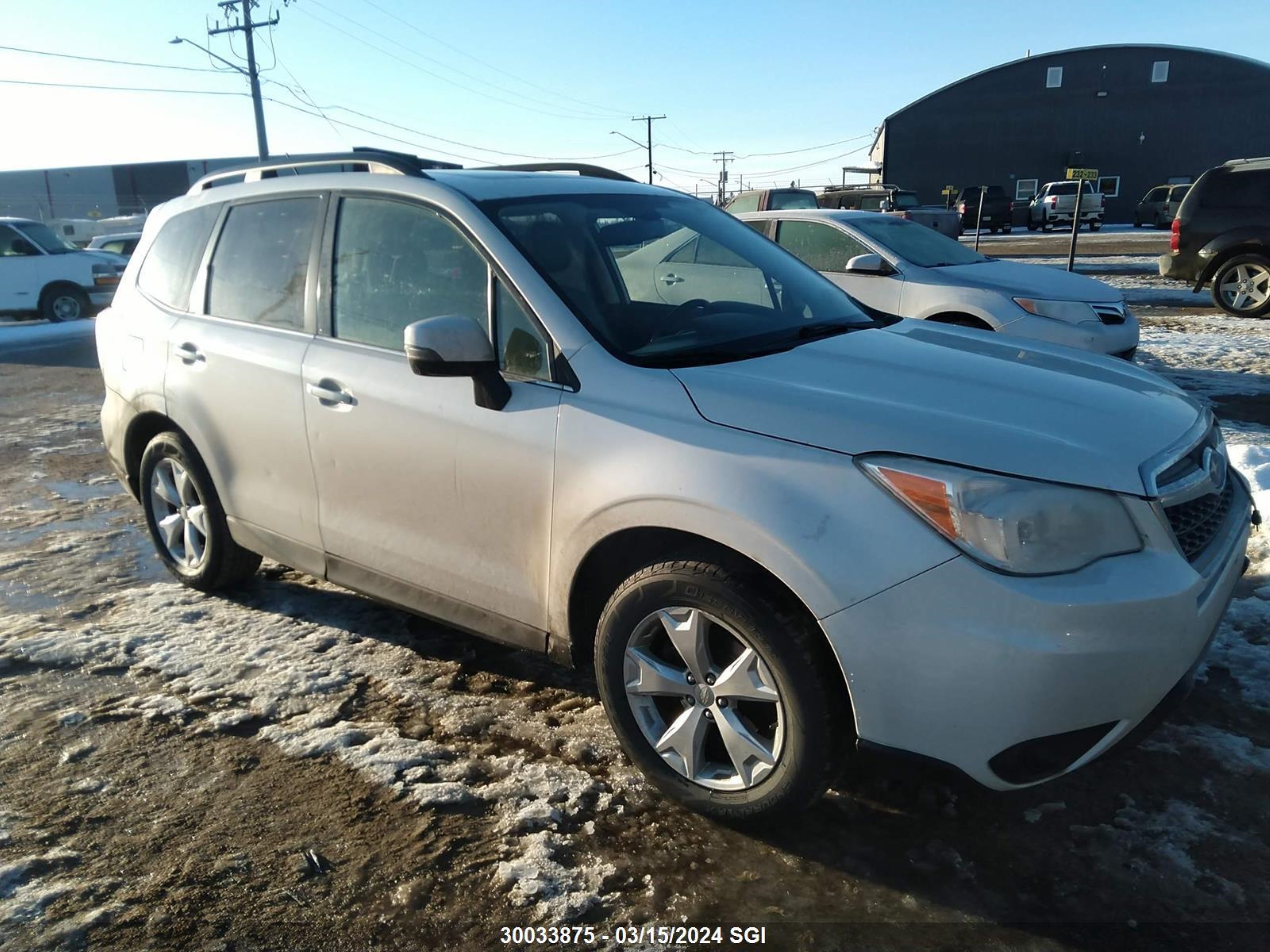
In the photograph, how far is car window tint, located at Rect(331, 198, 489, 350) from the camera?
120 inches

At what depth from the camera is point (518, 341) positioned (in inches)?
114

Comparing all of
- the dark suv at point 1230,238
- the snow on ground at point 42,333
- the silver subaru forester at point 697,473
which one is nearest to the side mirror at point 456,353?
the silver subaru forester at point 697,473

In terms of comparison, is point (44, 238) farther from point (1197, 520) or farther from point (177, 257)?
point (1197, 520)

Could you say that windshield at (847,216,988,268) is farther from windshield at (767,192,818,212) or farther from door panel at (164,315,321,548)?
windshield at (767,192,818,212)

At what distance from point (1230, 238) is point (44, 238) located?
18086mm

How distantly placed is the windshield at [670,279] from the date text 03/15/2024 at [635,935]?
1512 mm

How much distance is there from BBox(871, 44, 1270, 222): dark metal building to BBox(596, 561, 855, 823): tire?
54.3 meters

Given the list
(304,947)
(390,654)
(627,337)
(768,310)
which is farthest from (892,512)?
(390,654)

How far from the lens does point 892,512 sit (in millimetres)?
2186

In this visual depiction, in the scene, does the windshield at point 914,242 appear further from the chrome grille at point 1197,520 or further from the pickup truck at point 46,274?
the pickup truck at point 46,274

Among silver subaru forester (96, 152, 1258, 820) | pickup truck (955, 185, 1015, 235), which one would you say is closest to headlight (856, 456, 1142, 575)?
silver subaru forester (96, 152, 1258, 820)

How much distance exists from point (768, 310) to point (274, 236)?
201 centimetres

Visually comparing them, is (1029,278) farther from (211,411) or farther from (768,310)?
(211,411)

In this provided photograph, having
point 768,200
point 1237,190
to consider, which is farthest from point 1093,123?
point 768,200
